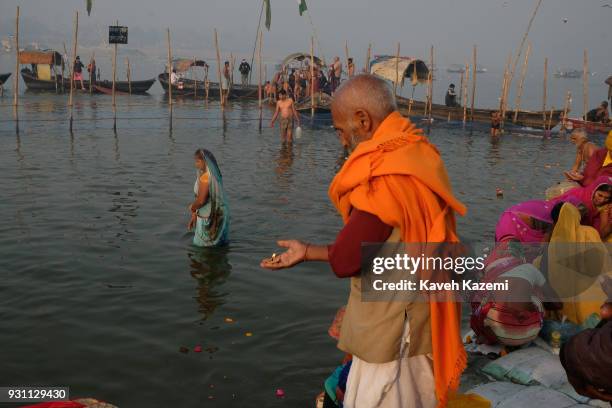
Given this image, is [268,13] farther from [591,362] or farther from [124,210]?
[591,362]

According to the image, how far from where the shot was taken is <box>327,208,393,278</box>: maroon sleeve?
2186mm

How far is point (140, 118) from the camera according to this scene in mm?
24234

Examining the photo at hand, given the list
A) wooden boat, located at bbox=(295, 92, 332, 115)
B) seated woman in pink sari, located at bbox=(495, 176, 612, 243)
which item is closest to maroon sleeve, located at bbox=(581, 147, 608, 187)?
seated woman in pink sari, located at bbox=(495, 176, 612, 243)

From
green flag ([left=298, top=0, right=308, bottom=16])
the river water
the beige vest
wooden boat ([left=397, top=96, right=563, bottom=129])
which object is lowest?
the river water

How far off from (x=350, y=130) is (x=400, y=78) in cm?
2702

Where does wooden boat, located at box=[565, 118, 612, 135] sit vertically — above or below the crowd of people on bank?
above

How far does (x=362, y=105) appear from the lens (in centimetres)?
234

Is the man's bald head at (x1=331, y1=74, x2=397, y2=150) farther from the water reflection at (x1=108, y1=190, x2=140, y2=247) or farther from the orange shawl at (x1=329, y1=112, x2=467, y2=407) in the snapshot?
the water reflection at (x1=108, y1=190, x2=140, y2=247)

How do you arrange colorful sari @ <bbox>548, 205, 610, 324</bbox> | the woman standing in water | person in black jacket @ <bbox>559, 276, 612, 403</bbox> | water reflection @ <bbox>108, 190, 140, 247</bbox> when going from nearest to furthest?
person in black jacket @ <bbox>559, 276, 612, 403</bbox> < colorful sari @ <bbox>548, 205, 610, 324</bbox> < the woman standing in water < water reflection @ <bbox>108, 190, 140, 247</bbox>

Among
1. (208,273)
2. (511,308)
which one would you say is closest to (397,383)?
(511,308)

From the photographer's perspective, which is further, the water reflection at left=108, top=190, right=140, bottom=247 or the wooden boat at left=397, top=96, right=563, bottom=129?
the wooden boat at left=397, top=96, right=563, bottom=129

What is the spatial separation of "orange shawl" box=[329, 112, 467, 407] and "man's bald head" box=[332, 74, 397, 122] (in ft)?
0.16

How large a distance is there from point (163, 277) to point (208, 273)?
51cm

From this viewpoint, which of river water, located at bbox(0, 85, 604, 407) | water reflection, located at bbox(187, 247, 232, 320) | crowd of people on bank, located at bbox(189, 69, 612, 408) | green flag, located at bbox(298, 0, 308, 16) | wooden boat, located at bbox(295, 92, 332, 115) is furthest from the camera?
wooden boat, located at bbox(295, 92, 332, 115)
